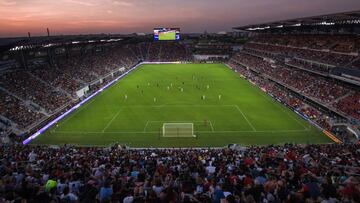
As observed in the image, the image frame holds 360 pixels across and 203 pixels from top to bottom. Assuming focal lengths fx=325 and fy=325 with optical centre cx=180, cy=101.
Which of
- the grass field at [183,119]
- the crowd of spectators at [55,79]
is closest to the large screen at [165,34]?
the crowd of spectators at [55,79]

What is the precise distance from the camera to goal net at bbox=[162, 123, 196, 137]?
33.6 m

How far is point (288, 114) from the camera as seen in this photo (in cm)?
4125

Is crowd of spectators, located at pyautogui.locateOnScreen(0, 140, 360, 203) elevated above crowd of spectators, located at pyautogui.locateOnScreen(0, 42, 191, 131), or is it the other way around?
crowd of spectators, located at pyautogui.locateOnScreen(0, 140, 360, 203)

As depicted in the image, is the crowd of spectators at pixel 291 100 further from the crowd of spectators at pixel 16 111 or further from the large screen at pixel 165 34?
the large screen at pixel 165 34

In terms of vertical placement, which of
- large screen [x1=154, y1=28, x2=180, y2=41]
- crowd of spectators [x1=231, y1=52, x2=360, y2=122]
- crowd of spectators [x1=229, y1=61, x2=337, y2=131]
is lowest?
crowd of spectators [x1=229, y1=61, x2=337, y2=131]

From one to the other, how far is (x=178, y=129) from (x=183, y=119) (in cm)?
501

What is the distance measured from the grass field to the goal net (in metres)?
0.71

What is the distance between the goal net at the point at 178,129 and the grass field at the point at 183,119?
708mm

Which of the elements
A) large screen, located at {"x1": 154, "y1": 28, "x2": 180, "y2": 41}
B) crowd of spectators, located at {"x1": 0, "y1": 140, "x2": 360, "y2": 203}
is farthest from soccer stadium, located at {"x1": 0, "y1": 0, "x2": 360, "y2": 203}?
large screen, located at {"x1": 154, "y1": 28, "x2": 180, "y2": 41}

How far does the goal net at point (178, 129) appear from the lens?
110ft

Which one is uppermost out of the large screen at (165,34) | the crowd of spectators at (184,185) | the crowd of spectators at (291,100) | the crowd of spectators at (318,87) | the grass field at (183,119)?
the large screen at (165,34)

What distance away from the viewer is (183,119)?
130ft

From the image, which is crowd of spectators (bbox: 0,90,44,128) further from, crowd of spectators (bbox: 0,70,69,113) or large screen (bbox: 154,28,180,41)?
large screen (bbox: 154,28,180,41)

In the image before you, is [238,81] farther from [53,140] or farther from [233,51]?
[233,51]
